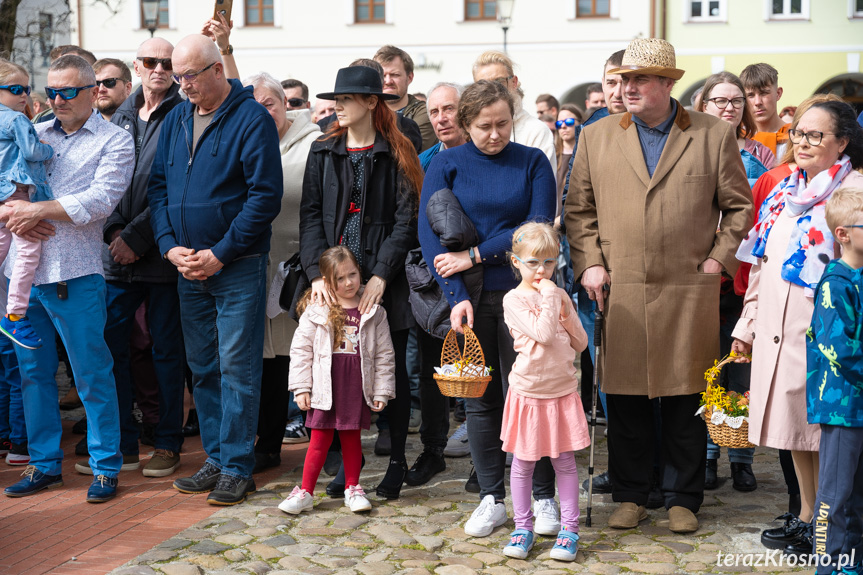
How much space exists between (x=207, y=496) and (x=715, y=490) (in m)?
2.96

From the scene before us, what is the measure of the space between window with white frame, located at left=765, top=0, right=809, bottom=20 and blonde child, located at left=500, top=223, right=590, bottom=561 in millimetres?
24437

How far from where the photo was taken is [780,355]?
15.0 ft

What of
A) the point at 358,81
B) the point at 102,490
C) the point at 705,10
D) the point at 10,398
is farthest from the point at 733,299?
the point at 705,10

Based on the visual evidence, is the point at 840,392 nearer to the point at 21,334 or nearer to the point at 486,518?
the point at 486,518

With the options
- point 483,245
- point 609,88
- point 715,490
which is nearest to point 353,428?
point 483,245

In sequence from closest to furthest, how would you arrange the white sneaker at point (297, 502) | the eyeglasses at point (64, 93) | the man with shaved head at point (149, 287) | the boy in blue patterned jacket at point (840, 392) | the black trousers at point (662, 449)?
the boy in blue patterned jacket at point (840, 392)
the black trousers at point (662, 449)
the white sneaker at point (297, 502)
the eyeglasses at point (64, 93)
the man with shaved head at point (149, 287)

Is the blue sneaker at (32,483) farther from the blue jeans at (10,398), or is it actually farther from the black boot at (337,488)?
the black boot at (337,488)

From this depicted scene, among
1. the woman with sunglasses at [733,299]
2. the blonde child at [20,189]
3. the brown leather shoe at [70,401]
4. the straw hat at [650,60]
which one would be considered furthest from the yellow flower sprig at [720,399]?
the brown leather shoe at [70,401]

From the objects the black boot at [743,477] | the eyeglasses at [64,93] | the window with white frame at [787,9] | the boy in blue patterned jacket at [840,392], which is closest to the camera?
the boy in blue patterned jacket at [840,392]

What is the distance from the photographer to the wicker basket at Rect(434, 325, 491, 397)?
475cm

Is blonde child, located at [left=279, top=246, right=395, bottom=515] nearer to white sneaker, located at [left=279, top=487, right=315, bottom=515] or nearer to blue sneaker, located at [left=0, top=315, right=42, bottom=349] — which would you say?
white sneaker, located at [left=279, top=487, right=315, bottom=515]

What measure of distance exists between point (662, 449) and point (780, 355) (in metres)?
0.94

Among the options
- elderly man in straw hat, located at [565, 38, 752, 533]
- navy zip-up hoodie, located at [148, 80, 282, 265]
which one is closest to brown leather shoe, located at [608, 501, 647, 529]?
elderly man in straw hat, located at [565, 38, 752, 533]

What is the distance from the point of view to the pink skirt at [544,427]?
4.73m
